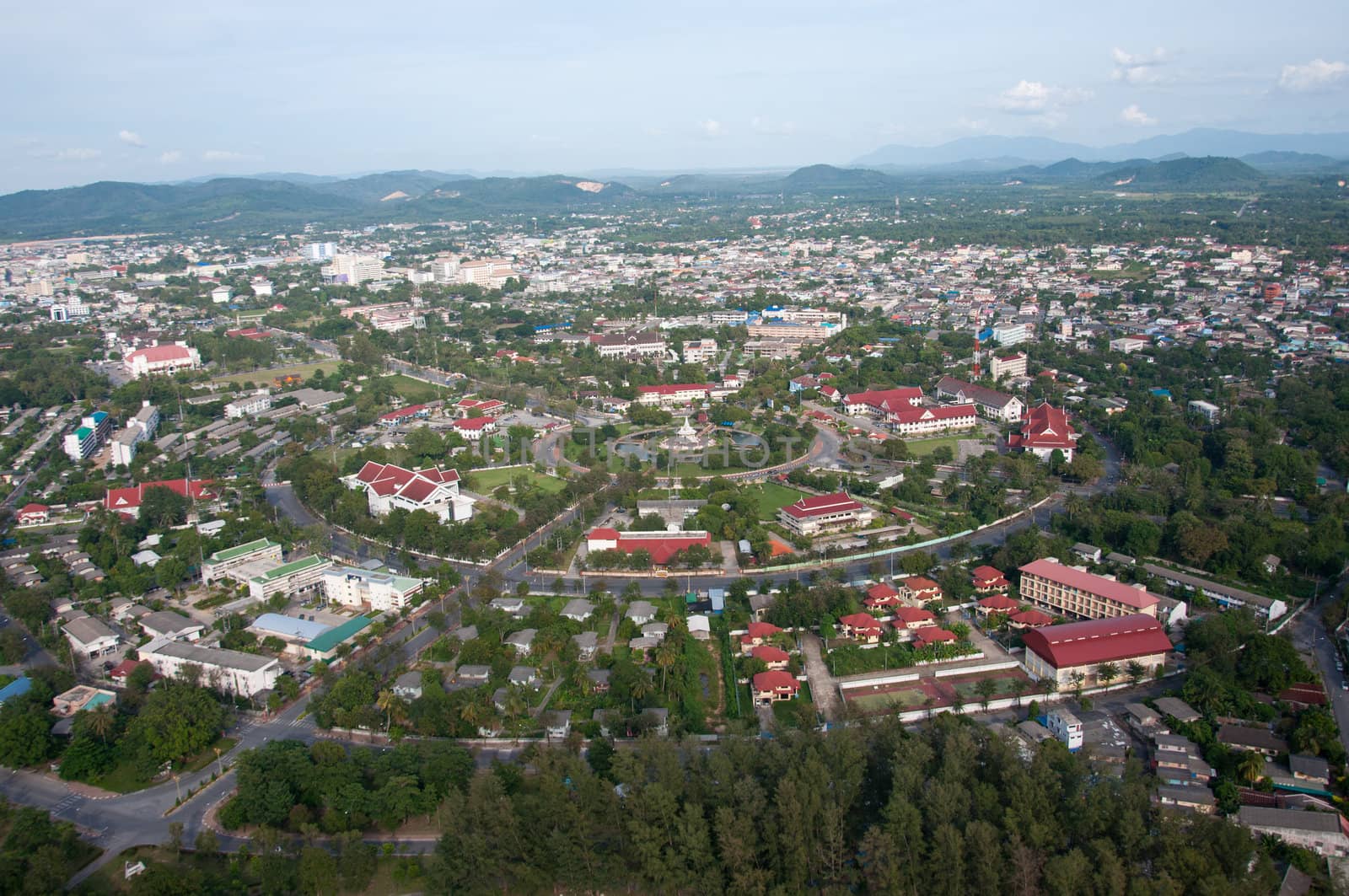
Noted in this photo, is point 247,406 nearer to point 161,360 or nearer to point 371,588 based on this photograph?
point 161,360

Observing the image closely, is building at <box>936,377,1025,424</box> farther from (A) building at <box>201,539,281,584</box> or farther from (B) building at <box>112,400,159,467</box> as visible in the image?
(B) building at <box>112,400,159,467</box>

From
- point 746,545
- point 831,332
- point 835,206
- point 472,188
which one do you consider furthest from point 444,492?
point 472,188

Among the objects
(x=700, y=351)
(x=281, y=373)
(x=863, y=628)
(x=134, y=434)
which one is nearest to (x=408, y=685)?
(x=863, y=628)

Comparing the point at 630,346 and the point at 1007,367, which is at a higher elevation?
the point at 630,346

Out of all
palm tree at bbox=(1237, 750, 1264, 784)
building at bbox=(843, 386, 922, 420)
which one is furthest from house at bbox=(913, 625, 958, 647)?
building at bbox=(843, 386, 922, 420)

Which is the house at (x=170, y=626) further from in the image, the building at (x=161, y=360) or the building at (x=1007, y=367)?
the building at (x=1007, y=367)

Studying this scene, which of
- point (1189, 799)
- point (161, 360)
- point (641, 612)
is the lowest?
point (1189, 799)
